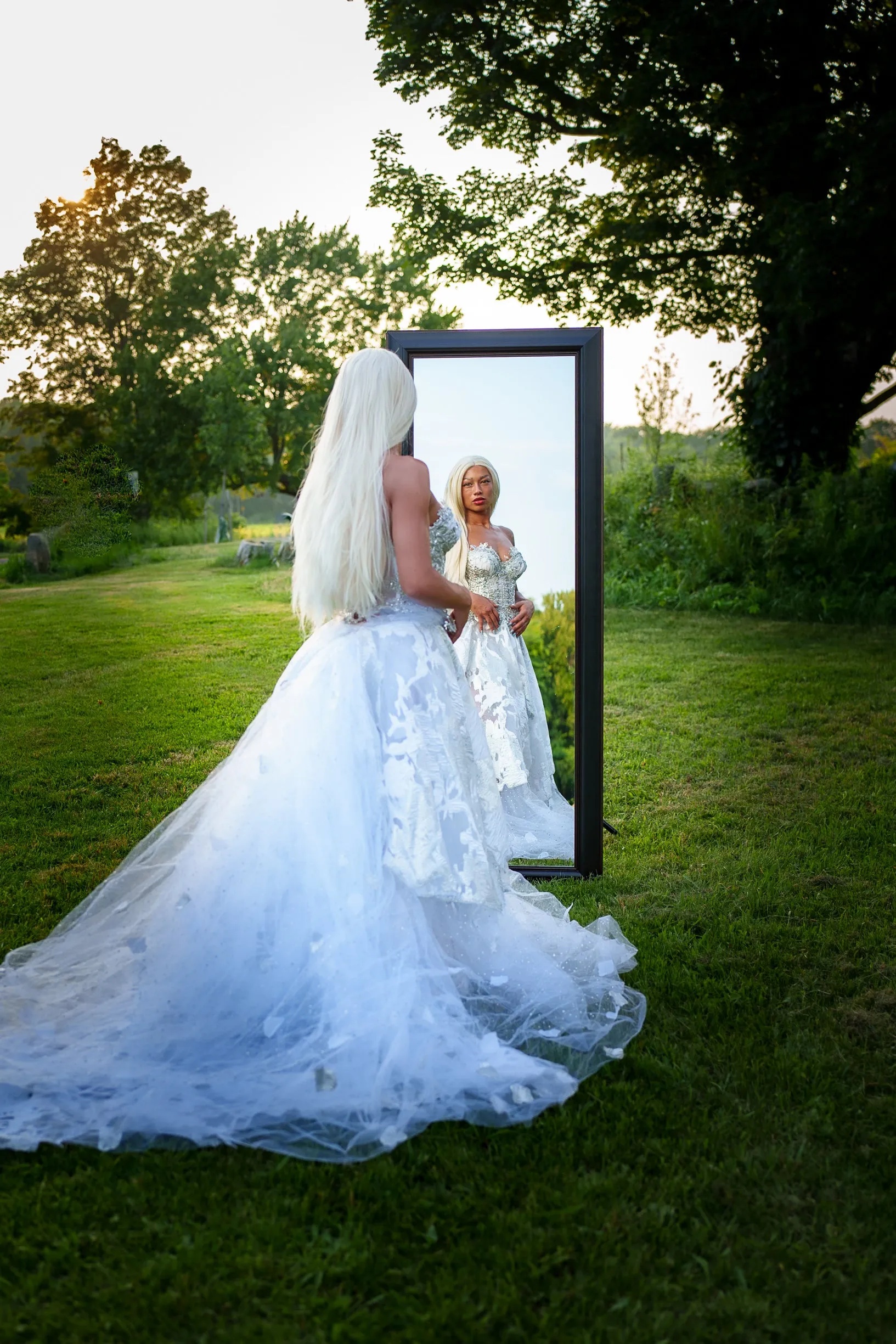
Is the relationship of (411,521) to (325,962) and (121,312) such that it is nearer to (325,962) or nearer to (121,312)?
(325,962)

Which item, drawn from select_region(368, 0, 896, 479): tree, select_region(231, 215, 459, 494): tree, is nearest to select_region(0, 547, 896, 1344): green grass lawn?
select_region(368, 0, 896, 479): tree

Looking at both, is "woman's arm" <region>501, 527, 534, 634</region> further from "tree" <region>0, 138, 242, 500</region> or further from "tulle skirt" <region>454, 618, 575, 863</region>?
"tree" <region>0, 138, 242, 500</region>

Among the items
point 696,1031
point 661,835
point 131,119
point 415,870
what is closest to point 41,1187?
point 415,870

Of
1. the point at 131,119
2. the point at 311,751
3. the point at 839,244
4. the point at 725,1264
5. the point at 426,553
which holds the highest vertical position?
the point at 131,119

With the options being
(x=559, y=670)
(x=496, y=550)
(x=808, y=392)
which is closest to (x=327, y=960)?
(x=559, y=670)

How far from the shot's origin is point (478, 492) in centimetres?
416

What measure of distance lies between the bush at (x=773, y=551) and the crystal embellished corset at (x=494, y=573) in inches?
228

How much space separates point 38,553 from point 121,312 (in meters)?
3.21

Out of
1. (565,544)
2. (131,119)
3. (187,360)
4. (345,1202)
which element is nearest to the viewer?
(345,1202)

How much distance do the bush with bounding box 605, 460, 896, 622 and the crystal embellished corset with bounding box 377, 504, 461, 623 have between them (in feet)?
21.9

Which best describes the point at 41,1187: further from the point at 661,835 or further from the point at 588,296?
the point at 588,296

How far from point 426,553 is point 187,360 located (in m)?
9.23

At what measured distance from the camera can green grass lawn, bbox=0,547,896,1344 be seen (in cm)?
197

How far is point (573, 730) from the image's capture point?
4238mm
